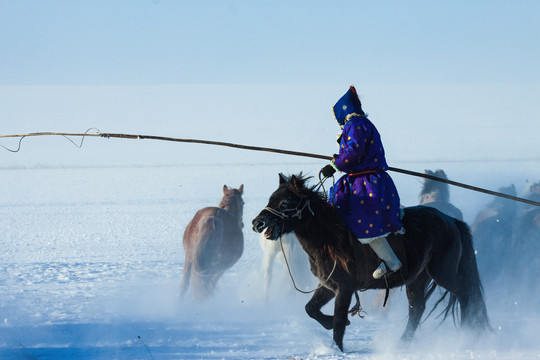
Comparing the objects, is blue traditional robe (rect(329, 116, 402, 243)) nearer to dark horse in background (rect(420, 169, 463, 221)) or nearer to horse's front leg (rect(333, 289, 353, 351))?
horse's front leg (rect(333, 289, 353, 351))

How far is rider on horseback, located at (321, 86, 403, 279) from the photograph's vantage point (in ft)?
17.4

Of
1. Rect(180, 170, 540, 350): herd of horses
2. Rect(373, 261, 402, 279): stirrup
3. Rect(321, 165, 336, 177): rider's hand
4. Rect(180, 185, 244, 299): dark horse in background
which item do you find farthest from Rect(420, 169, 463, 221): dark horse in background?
Rect(321, 165, 336, 177): rider's hand

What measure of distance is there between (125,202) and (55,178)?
2453 cm

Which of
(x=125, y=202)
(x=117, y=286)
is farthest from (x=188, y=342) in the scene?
(x=125, y=202)

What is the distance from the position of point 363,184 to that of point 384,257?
0.68m

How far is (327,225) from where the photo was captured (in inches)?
211

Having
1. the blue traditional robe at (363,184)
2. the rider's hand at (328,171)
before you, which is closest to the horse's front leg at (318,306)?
the blue traditional robe at (363,184)

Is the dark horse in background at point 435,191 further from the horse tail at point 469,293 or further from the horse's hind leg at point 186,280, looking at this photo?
the horse's hind leg at point 186,280

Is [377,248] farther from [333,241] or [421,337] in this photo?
[421,337]

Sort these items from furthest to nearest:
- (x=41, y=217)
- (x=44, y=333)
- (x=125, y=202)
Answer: (x=125, y=202) → (x=41, y=217) → (x=44, y=333)

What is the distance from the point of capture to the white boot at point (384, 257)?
5.46m

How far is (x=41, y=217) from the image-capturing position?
25891 millimetres

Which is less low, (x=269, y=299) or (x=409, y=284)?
(x=409, y=284)

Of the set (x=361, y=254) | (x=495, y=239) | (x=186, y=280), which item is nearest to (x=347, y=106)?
(x=361, y=254)
